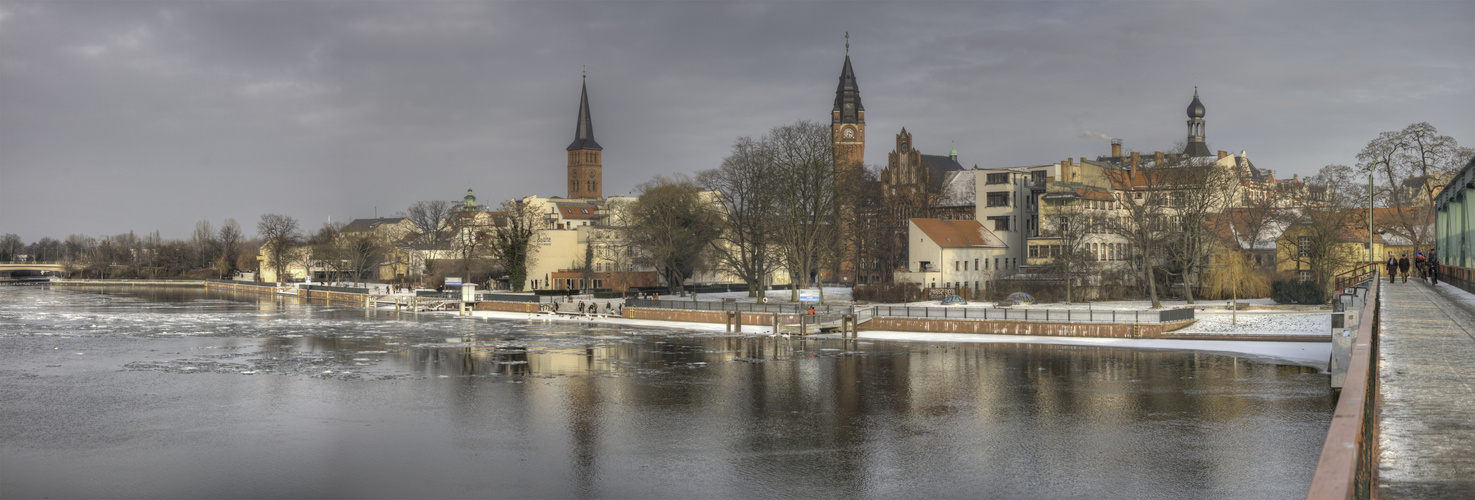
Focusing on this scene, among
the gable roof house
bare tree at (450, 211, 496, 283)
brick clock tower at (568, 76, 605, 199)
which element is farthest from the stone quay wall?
brick clock tower at (568, 76, 605, 199)

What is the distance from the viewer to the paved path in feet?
26.2

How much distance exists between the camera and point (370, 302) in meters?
77.8

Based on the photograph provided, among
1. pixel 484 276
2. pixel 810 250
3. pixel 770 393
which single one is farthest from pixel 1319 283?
pixel 484 276

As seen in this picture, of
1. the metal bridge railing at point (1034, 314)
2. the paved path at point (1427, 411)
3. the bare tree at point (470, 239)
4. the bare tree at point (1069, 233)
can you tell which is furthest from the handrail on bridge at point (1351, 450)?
the bare tree at point (470, 239)

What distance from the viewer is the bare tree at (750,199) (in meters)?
69.1

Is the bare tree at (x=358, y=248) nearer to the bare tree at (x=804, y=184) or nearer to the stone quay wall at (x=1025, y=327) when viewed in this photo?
the bare tree at (x=804, y=184)

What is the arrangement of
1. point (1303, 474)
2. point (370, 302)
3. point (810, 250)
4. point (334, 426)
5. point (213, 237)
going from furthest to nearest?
point (213, 237), point (370, 302), point (810, 250), point (334, 426), point (1303, 474)

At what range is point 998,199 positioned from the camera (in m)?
90.7

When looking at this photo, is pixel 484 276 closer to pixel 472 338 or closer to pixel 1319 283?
pixel 472 338

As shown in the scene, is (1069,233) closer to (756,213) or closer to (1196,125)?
(756,213)

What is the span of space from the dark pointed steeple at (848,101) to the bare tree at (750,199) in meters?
60.2

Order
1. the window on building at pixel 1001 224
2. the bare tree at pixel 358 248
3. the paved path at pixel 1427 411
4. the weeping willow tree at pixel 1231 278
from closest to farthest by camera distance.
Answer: the paved path at pixel 1427 411 → the weeping willow tree at pixel 1231 278 → the window on building at pixel 1001 224 → the bare tree at pixel 358 248

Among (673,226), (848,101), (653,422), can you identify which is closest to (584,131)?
(848,101)

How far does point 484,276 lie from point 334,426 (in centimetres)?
8198
